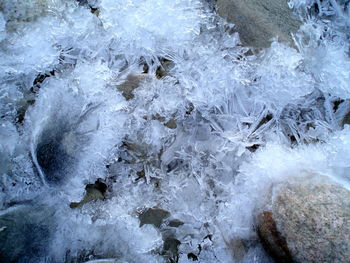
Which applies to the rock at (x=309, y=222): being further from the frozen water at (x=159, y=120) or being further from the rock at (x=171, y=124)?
the rock at (x=171, y=124)

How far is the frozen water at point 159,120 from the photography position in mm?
2379

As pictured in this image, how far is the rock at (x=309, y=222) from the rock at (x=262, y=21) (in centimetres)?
102

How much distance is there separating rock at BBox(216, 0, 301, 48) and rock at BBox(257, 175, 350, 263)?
3.36ft

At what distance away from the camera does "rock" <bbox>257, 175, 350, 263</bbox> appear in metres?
2.04

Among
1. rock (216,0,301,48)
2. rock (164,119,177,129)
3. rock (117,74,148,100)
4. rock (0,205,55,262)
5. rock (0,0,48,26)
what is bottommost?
rock (0,205,55,262)

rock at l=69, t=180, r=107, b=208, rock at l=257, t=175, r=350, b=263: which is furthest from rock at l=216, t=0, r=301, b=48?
rock at l=69, t=180, r=107, b=208

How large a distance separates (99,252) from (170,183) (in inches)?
27.0

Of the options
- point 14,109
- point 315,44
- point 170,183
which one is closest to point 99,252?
point 170,183

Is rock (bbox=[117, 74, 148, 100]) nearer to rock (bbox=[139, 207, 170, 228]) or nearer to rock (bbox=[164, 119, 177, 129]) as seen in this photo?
rock (bbox=[164, 119, 177, 129])

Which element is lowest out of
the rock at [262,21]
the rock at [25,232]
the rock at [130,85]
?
the rock at [25,232]

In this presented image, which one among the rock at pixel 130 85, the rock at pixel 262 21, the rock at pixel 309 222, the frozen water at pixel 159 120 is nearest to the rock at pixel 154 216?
the frozen water at pixel 159 120

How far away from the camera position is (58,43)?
245 centimetres

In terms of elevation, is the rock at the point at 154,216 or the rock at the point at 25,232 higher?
the rock at the point at 154,216

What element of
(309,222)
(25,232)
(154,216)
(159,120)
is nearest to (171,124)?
(159,120)
